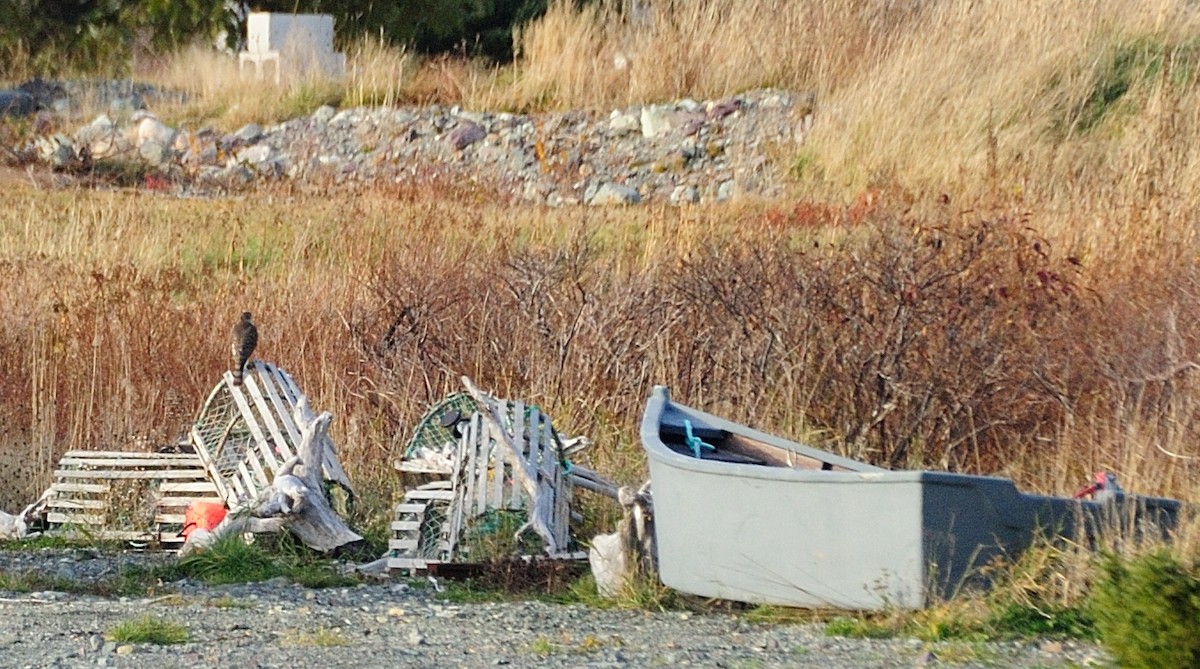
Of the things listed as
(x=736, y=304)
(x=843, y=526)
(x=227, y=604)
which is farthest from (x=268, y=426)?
(x=843, y=526)

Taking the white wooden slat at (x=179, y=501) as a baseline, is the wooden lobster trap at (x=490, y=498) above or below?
above

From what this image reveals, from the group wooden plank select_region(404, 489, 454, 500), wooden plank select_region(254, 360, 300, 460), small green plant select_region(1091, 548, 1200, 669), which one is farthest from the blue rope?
small green plant select_region(1091, 548, 1200, 669)

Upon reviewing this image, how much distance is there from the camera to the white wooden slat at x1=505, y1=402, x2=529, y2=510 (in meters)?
7.89

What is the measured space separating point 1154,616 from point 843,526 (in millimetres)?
1511

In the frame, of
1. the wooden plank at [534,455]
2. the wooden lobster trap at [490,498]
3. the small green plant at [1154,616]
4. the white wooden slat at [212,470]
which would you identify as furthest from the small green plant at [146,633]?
the small green plant at [1154,616]

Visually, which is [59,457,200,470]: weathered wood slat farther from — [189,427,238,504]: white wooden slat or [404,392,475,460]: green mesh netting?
[404,392,475,460]: green mesh netting

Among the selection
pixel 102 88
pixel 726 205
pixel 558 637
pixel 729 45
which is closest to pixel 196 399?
pixel 558 637

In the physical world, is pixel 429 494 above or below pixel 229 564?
above

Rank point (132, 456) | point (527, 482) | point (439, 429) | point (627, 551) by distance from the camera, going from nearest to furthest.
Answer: point (627, 551) < point (527, 482) < point (439, 429) < point (132, 456)

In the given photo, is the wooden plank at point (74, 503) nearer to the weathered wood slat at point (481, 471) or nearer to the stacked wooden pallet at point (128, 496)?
the stacked wooden pallet at point (128, 496)

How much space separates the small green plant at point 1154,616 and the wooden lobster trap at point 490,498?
2.89 meters

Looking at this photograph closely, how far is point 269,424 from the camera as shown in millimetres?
8758

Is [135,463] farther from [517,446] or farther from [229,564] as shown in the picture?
[517,446]

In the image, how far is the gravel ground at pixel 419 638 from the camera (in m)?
5.89
